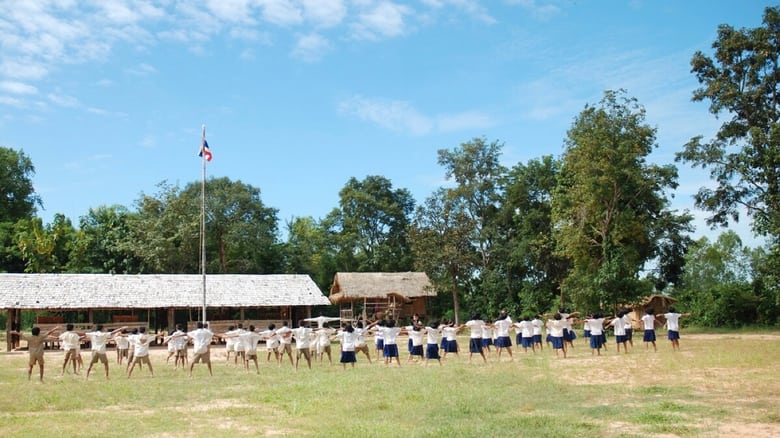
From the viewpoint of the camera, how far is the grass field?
9.35m

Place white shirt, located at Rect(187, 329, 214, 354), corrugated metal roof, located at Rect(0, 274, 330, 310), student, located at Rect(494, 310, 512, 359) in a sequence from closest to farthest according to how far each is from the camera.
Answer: white shirt, located at Rect(187, 329, 214, 354)
student, located at Rect(494, 310, 512, 359)
corrugated metal roof, located at Rect(0, 274, 330, 310)

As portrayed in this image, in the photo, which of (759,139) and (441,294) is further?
(441,294)

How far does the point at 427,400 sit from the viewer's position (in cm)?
1178

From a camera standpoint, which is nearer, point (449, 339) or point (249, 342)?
point (249, 342)

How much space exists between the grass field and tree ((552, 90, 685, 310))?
13.8 meters

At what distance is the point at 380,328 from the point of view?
785 inches

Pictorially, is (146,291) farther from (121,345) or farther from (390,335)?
(390,335)

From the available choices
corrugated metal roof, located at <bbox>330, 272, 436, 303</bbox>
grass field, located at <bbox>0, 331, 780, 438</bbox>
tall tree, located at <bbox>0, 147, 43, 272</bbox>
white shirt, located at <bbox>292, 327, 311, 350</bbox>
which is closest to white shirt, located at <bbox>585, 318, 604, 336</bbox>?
grass field, located at <bbox>0, 331, 780, 438</bbox>

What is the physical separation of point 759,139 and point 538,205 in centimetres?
1502

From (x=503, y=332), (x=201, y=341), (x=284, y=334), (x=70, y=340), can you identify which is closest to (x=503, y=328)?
(x=503, y=332)

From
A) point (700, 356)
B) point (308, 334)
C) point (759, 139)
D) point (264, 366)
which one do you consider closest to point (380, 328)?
point (308, 334)

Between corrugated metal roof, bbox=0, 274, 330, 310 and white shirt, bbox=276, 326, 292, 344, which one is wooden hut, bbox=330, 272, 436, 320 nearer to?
corrugated metal roof, bbox=0, 274, 330, 310

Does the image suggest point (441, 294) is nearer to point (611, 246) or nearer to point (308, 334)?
point (611, 246)

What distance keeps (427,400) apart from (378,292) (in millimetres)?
30028
